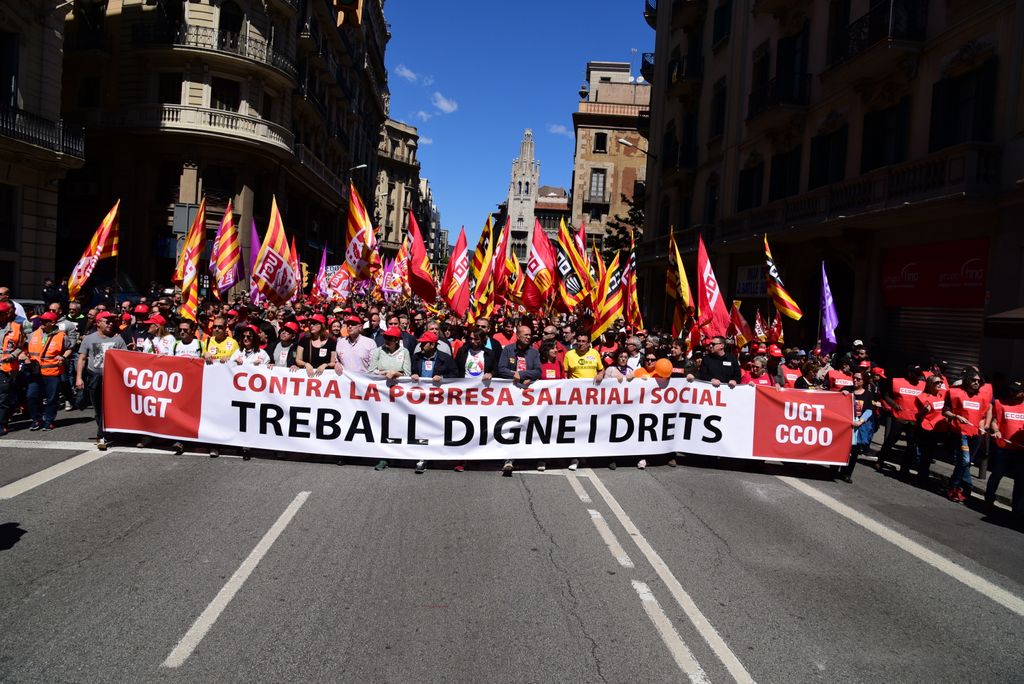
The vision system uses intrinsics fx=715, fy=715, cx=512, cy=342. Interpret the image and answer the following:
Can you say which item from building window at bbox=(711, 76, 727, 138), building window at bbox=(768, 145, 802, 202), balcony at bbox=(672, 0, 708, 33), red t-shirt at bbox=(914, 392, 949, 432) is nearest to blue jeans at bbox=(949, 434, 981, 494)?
red t-shirt at bbox=(914, 392, 949, 432)

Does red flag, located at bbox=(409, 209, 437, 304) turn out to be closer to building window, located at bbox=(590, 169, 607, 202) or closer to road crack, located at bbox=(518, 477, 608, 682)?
road crack, located at bbox=(518, 477, 608, 682)

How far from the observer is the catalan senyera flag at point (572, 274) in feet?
57.5

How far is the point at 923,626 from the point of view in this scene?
477 centimetres

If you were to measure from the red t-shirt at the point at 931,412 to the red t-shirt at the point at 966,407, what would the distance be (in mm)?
201

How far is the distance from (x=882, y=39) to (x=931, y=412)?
10.3 metres

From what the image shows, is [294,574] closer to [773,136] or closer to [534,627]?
[534,627]

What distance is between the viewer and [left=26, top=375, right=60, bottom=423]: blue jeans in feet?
32.4

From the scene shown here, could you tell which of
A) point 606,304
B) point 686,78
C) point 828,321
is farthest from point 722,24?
point 828,321

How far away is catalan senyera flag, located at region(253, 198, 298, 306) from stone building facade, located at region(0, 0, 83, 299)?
11.0 m

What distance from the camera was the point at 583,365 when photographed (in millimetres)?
9633

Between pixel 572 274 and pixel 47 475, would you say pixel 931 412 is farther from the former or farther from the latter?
pixel 47 475

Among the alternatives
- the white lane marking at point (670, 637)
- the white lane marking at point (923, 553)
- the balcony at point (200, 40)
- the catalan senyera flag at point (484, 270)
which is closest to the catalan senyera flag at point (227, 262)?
the catalan senyera flag at point (484, 270)

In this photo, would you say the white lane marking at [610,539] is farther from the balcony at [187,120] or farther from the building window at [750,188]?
A: the balcony at [187,120]

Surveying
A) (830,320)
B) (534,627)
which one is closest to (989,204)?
(830,320)
